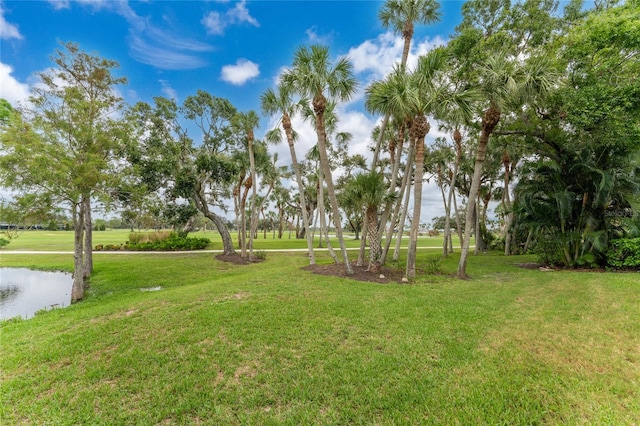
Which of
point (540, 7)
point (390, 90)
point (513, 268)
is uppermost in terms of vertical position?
point (540, 7)

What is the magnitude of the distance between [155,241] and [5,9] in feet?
65.8

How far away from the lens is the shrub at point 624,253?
9961 mm

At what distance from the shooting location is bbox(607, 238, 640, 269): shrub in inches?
392

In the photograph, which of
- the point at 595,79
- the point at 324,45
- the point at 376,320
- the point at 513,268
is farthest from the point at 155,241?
the point at 595,79

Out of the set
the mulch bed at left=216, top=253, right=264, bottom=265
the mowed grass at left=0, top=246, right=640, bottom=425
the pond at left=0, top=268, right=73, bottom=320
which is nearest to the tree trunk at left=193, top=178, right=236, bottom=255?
the mulch bed at left=216, top=253, right=264, bottom=265

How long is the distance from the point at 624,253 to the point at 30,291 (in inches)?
899

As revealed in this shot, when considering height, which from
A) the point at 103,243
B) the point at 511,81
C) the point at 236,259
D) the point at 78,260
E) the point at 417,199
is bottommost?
the point at 236,259

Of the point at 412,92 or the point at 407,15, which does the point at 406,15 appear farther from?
the point at 412,92

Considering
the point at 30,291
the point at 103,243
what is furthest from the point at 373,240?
the point at 103,243

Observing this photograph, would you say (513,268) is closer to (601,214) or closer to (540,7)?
(601,214)

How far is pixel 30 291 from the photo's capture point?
9688 mm

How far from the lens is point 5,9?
6.01 meters

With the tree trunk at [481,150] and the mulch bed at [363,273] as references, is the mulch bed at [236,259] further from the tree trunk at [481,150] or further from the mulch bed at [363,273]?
the tree trunk at [481,150]

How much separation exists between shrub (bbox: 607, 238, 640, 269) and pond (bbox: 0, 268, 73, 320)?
781 inches
